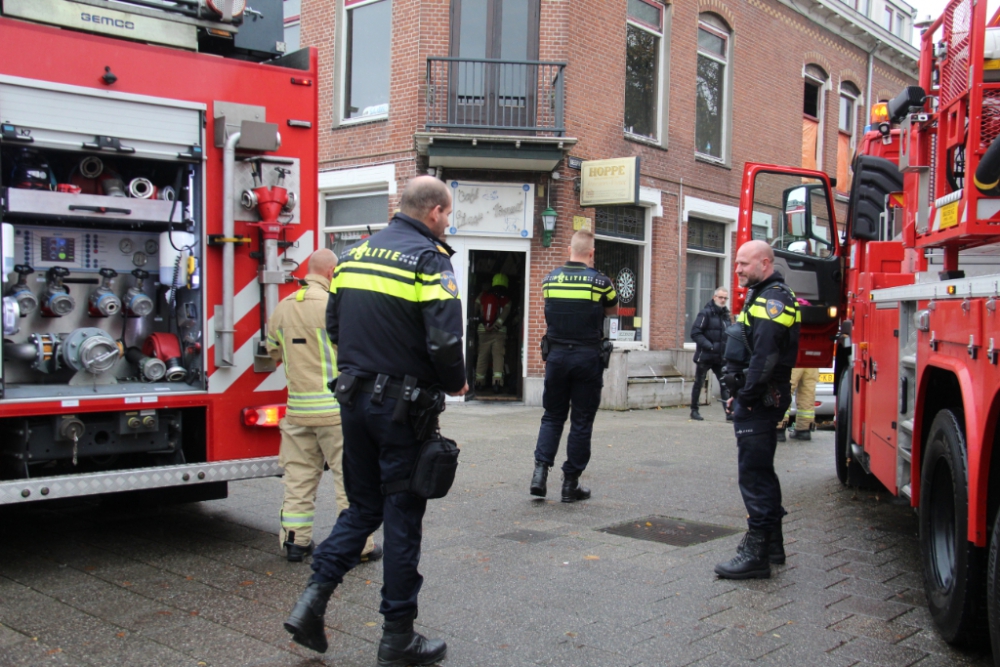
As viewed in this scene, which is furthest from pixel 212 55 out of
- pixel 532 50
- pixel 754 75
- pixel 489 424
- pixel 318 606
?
pixel 754 75

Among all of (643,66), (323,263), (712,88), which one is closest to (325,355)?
(323,263)

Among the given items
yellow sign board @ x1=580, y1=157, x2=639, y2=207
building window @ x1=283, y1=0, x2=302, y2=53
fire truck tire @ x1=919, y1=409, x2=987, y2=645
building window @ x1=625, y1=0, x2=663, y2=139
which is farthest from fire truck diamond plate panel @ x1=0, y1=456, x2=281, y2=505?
building window @ x1=283, y1=0, x2=302, y2=53

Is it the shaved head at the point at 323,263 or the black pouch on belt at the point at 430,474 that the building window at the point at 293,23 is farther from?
the black pouch on belt at the point at 430,474

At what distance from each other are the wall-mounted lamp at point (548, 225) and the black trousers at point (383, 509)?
10.3 metres

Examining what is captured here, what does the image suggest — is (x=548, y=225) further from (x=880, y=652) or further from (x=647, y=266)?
(x=880, y=652)

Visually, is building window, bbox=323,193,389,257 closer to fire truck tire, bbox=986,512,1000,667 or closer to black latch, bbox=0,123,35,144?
black latch, bbox=0,123,35,144

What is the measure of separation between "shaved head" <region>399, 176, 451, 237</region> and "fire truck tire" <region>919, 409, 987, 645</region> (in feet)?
7.67

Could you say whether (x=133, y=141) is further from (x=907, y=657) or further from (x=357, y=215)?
(x=357, y=215)

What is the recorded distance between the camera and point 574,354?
6.83 meters

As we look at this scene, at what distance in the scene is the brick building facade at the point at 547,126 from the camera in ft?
45.1

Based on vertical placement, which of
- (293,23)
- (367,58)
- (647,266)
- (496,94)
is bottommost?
(647,266)

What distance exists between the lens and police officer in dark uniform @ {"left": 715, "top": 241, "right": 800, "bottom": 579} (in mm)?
4961

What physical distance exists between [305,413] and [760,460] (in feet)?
8.36

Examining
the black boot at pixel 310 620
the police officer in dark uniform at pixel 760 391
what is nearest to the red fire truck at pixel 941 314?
the police officer in dark uniform at pixel 760 391
